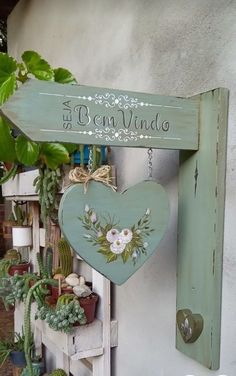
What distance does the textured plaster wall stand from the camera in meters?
0.88

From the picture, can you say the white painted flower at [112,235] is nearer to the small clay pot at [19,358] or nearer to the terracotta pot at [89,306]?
the terracotta pot at [89,306]

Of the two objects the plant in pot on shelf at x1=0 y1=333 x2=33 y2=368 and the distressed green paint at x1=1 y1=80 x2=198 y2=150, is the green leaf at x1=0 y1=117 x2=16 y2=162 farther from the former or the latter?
the plant in pot on shelf at x1=0 y1=333 x2=33 y2=368

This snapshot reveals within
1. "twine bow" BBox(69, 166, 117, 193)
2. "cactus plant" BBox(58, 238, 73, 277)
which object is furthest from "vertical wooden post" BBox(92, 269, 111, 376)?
"twine bow" BBox(69, 166, 117, 193)

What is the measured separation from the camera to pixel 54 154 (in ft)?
4.50

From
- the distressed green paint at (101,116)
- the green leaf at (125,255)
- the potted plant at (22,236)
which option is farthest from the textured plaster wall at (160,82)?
the potted plant at (22,236)

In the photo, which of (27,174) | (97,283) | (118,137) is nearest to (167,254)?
(97,283)

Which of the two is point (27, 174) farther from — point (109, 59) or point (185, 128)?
point (185, 128)

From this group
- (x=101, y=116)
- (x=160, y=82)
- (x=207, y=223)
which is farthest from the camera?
(x=160, y=82)

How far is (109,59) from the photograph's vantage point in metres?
1.44

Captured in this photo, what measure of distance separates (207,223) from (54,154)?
2.29 ft

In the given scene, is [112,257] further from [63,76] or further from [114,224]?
[63,76]

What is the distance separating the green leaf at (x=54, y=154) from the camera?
1363 mm

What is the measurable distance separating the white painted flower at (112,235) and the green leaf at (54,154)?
0.60 metres

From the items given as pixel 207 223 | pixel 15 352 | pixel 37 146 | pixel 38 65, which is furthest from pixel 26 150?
pixel 15 352
